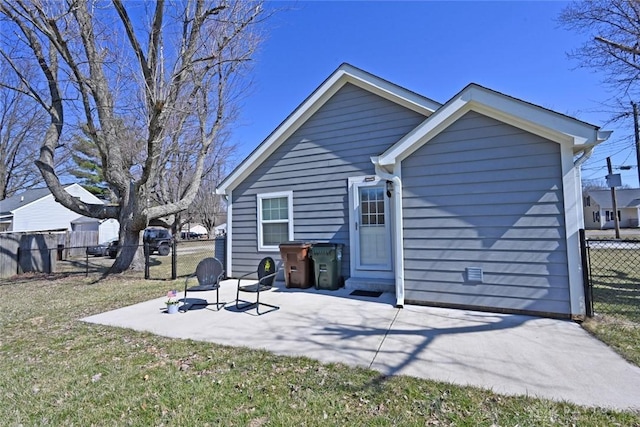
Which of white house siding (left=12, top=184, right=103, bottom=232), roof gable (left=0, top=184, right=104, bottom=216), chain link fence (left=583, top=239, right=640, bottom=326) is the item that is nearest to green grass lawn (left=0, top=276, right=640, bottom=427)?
chain link fence (left=583, top=239, right=640, bottom=326)

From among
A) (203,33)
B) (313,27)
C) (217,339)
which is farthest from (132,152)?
(217,339)

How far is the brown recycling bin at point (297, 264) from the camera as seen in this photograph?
21.5 feet

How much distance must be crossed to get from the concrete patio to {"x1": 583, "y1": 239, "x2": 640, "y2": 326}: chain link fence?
35.3 inches

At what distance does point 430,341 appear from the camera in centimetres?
359

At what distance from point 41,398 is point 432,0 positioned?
9469 millimetres

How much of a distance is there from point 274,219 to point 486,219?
482 cm

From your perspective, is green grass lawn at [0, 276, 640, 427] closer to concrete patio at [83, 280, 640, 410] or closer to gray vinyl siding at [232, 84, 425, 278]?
concrete patio at [83, 280, 640, 410]

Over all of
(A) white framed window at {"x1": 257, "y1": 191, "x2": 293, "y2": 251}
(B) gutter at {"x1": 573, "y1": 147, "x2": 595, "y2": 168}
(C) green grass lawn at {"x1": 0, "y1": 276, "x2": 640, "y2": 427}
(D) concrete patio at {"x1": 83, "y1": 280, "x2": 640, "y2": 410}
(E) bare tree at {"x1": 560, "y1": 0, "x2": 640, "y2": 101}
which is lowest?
(C) green grass lawn at {"x1": 0, "y1": 276, "x2": 640, "y2": 427}

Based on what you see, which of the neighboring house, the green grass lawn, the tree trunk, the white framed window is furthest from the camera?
the neighboring house

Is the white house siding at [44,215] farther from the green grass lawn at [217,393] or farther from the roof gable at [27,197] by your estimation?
the green grass lawn at [217,393]

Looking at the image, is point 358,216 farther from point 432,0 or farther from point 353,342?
point 432,0

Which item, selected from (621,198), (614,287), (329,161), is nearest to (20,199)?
(329,161)

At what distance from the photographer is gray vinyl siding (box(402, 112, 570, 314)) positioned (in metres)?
4.29

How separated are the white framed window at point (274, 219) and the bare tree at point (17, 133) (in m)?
22.1
